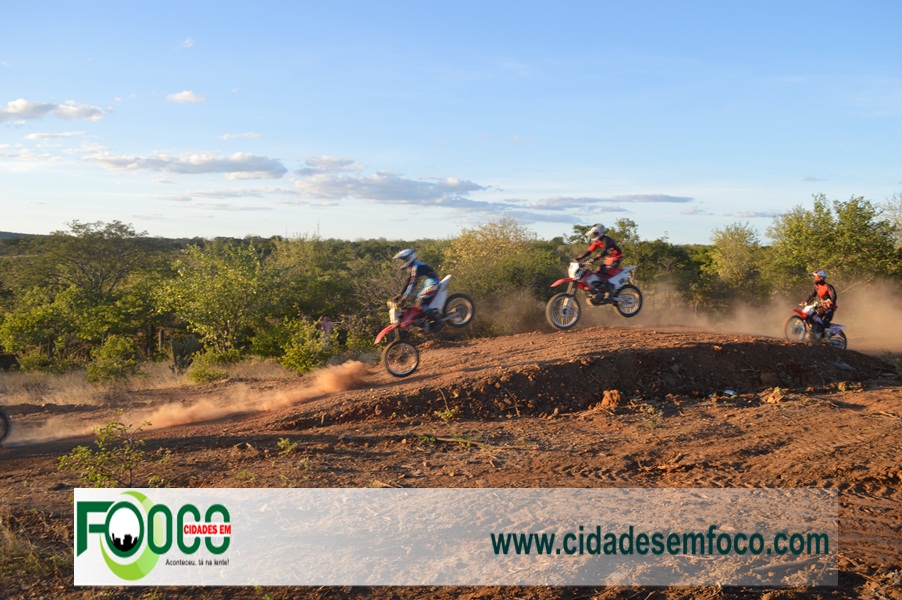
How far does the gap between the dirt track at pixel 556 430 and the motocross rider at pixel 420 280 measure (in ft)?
5.10

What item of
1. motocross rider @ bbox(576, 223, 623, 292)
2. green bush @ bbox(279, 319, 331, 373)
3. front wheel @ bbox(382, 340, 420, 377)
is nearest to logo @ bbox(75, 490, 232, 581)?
front wheel @ bbox(382, 340, 420, 377)

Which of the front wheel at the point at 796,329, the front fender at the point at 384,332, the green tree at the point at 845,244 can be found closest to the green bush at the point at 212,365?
the front fender at the point at 384,332

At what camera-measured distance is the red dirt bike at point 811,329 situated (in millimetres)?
18219

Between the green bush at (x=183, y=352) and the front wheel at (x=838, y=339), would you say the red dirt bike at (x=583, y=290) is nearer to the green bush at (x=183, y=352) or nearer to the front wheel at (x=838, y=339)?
the front wheel at (x=838, y=339)

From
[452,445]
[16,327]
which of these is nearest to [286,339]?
[16,327]

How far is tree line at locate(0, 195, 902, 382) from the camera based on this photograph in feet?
78.5

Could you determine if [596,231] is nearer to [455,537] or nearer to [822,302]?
[822,302]

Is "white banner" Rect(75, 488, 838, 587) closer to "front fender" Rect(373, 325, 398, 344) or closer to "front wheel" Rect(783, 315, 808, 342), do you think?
"front fender" Rect(373, 325, 398, 344)

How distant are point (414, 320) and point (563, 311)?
3627 mm

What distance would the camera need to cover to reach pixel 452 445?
405 inches

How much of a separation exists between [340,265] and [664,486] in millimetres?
38223

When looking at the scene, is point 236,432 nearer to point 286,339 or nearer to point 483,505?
point 483,505

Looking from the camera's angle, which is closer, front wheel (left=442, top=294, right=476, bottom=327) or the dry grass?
front wheel (left=442, top=294, right=476, bottom=327)

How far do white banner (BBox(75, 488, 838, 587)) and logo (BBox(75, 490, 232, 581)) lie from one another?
0.05ft
